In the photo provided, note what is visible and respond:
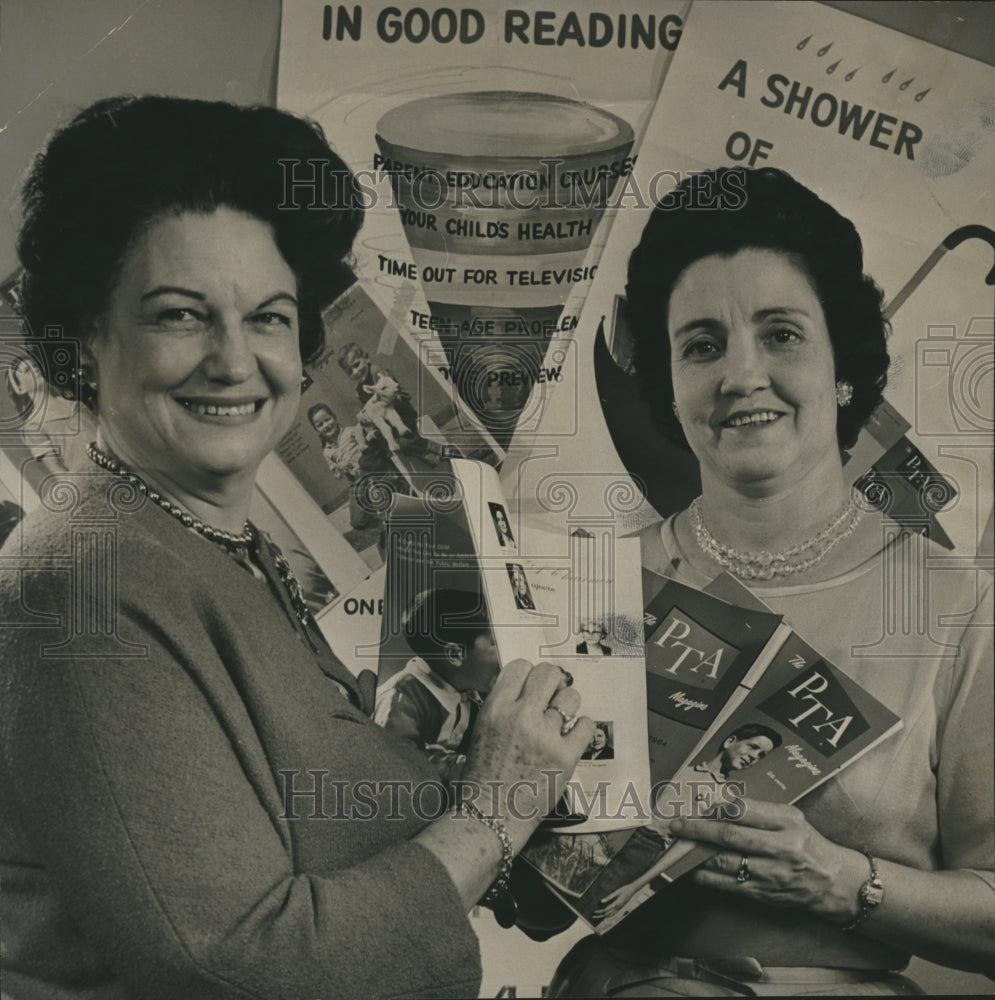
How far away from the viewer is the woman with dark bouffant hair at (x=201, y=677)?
61.6 inches

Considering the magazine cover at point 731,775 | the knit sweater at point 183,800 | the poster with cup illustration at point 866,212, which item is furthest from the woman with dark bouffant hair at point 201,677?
the poster with cup illustration at point 866,212

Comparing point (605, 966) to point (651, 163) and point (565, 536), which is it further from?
point (651, 163)

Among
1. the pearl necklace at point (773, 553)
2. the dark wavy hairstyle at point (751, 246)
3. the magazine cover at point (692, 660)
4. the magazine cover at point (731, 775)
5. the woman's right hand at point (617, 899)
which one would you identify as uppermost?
the dark wavy hairstyle at point (751, 246)

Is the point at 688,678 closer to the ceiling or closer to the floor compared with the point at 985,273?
closer to the floor

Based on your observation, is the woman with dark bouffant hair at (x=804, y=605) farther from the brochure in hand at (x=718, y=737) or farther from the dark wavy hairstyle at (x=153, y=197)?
the dark wavy hairstyle at (x=153, y=197)

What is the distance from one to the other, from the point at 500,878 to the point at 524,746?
8.2 inches

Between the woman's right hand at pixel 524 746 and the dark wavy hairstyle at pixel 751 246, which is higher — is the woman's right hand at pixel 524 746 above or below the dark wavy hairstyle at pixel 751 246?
below

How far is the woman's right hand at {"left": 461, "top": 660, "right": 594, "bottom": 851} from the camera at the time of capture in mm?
1811

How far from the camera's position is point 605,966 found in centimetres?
188

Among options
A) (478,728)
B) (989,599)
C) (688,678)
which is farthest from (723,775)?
(989,599)

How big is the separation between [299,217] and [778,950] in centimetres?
146

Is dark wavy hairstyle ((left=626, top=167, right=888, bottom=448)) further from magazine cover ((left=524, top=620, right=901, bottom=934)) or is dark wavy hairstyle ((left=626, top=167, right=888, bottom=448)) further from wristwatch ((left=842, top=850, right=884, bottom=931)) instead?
wristwatch ((left=842, top=850, right=884, bottom=931))

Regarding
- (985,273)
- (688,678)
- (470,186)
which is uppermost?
(470,186)

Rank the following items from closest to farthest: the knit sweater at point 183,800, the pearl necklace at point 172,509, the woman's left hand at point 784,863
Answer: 1. the knit sweater at point 183,800
2. the pearl necklace at point 172,509
3. the woman's left hand at point 784,863
